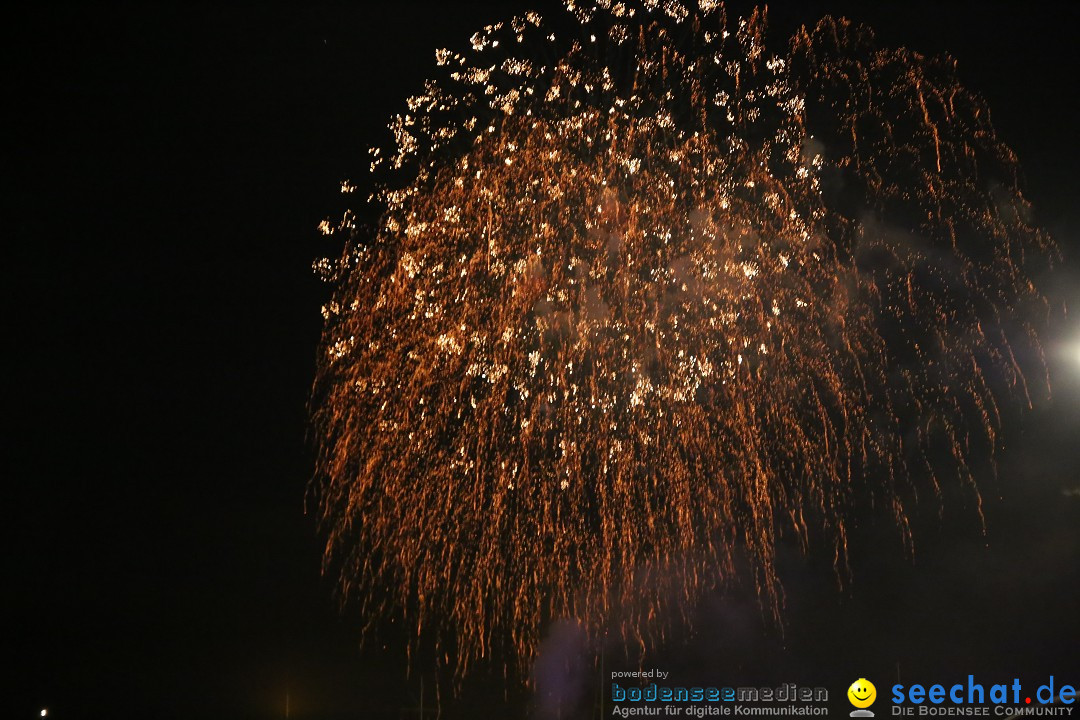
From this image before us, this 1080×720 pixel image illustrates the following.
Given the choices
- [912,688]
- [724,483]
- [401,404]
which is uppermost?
[401,404]

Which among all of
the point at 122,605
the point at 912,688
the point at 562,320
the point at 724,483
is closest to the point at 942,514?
the point at 912,688

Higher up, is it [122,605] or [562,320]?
[562,320]

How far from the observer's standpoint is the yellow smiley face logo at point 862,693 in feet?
48.8

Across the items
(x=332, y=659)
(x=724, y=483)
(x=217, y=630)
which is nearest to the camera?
(x=724, y=483)

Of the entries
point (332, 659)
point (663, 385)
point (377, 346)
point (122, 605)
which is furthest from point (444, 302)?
point (122, 605)

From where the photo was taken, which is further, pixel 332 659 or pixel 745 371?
pixel 332 659

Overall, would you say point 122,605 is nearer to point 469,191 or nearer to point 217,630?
point 217,630

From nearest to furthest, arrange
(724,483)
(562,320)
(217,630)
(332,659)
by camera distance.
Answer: (562,320), (724,483), (332,659), (217,630)

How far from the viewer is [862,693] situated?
591 inches

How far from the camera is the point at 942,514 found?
1597cm

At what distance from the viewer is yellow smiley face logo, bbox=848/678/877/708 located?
14859mm

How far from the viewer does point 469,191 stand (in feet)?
31.5

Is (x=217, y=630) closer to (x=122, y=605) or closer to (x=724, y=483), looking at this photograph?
(x=122, y=605)

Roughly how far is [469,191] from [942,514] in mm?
11334
